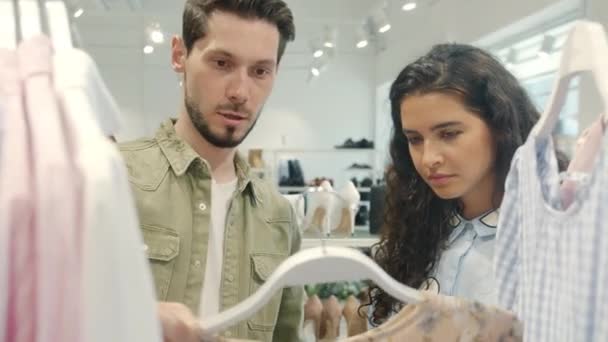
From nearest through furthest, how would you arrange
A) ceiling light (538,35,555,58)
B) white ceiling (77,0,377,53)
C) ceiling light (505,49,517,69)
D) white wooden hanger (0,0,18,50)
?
white wooden hanger (0,0,18,50) → ceiling light (538,35,555,58) → ceiling light (505,49,517,69) → white ceiling (77,0,377,53)

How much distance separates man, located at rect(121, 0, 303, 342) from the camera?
111 cm

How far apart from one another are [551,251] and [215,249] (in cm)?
68

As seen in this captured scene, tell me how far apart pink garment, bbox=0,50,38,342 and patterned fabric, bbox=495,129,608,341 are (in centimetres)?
56

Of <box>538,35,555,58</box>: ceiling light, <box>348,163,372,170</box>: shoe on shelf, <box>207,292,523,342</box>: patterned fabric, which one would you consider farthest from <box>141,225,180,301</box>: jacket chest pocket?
<box>348,163,372,170</box>: shoe on shelf

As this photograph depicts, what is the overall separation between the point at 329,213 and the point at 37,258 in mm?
2059

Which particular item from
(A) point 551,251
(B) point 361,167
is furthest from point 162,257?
(B) point 361,167

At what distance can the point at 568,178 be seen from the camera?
71 cm

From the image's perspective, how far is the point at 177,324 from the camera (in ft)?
1.95

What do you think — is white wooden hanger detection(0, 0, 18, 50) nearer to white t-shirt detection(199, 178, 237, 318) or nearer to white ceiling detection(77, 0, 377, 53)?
white t-shirt detection(199, 178, 237, 318)

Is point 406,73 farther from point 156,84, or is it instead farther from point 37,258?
point 156,84

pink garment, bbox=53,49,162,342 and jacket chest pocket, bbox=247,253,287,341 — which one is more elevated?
pink garment, bbox=53,49,162,342

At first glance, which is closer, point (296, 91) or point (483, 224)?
point (483, 224)

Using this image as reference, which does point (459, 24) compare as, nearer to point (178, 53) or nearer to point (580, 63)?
point (178, 53)

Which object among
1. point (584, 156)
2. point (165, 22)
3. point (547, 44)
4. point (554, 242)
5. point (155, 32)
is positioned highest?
point (165, 22)
